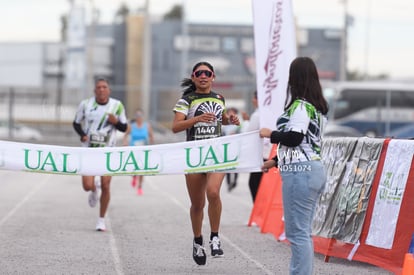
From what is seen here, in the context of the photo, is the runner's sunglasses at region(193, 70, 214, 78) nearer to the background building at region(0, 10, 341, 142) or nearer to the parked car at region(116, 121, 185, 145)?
the parked car at region(116, 121, 185, 145)

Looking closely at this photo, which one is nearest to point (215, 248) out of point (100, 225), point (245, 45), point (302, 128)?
point (302, 128)

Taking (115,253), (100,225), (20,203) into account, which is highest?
(115,253)

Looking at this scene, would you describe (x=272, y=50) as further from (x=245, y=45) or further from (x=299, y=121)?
(x=245, y=45)

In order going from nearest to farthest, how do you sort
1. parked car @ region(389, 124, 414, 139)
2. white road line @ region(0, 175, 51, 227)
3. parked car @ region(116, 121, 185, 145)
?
white road line @ region(0, 175, 51, 227), parked car @ region(389, 124, 414, 139), parked car @ region(116, 121, 185, 145)

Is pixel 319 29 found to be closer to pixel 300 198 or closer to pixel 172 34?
pixel 172 34

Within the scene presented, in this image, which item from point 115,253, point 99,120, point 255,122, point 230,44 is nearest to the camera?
point 115,253

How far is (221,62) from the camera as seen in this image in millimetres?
71750

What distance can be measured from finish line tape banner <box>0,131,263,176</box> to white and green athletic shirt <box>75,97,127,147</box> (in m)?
3.11

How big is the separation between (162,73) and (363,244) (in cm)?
5989

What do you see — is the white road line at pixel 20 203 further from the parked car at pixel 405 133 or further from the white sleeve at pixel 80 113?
the parked car at pixel 405 133

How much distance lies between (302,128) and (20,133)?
38165mm

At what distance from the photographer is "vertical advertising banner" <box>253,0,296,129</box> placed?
1273 cm

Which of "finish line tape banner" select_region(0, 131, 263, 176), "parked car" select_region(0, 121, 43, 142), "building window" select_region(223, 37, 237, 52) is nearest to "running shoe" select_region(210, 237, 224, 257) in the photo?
"finish line tape banner" select_region(0, 131, 263, 176)

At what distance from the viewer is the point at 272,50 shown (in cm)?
1279
